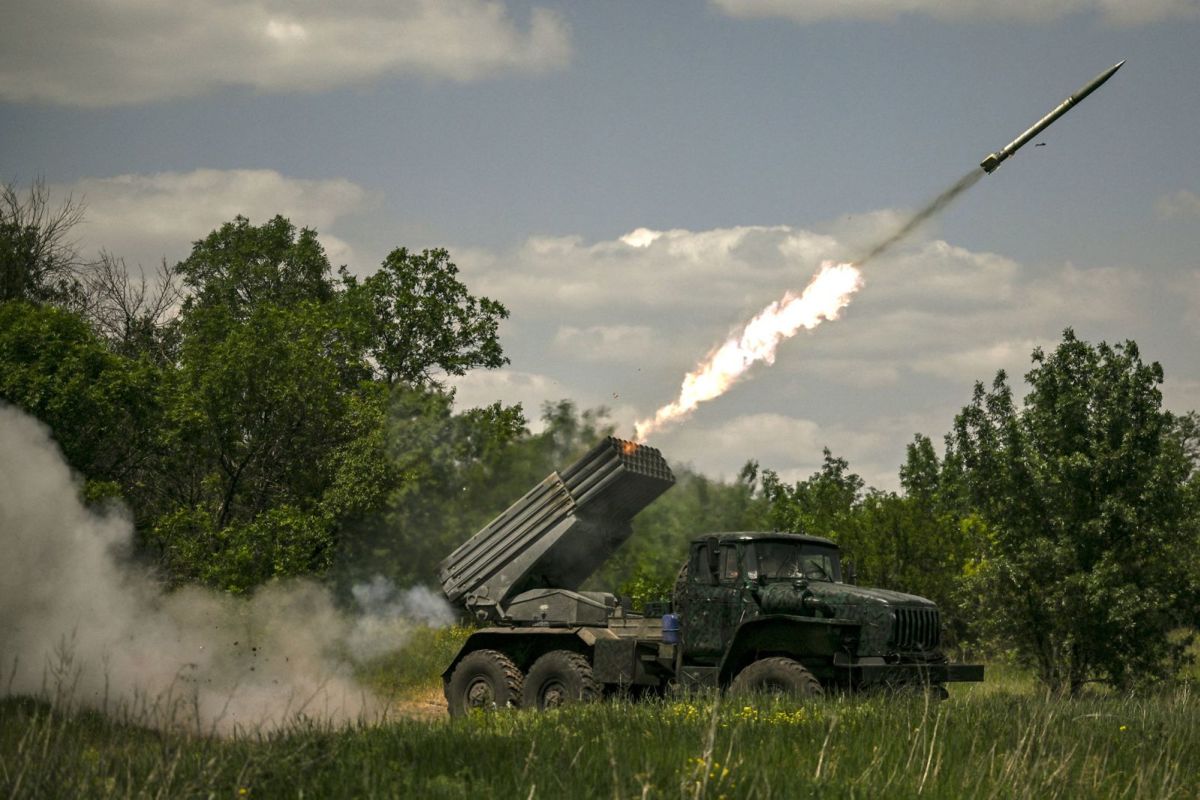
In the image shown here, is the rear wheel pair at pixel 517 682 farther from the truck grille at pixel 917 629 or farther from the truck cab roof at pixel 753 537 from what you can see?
the truck grille at pixel 917 629

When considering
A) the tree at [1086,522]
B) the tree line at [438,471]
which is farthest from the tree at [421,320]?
the tree at [1086,522]

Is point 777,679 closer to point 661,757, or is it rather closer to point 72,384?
point 661,757

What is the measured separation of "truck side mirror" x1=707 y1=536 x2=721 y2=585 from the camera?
1727cm

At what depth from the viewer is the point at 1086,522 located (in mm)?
22219

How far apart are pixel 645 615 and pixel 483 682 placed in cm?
255

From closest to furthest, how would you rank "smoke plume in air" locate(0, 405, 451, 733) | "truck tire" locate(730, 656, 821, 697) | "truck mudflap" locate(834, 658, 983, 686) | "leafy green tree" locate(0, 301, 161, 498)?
1. "truck tire" locate(730, 656, 821, 697)
2. "truck mudflap" locate(834, 658, 983, 686)
3. "smoke plume in air" locate(0, 405, 451, 733)
4. "leafy green tree" locate(0, 301, 161, 498)

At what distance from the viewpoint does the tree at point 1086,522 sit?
21984mm

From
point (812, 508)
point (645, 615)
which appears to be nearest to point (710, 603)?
point (645, 615)

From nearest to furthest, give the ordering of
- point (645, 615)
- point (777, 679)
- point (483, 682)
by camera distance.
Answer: point (777, 679)
point (645, 615)
point (483, 682)

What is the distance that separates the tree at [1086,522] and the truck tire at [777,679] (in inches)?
302

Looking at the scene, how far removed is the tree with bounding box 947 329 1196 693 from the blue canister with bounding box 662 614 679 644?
24.7ft

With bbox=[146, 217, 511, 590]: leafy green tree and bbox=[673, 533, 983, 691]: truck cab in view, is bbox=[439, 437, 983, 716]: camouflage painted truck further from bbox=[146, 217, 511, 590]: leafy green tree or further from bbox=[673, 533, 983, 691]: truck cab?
bbox=[146, 217, 511, 590]: leafy green tree

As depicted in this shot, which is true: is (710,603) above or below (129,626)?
above

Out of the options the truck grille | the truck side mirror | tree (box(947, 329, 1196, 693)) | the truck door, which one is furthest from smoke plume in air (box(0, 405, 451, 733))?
tree (box(947, 329, 1196, 693))
